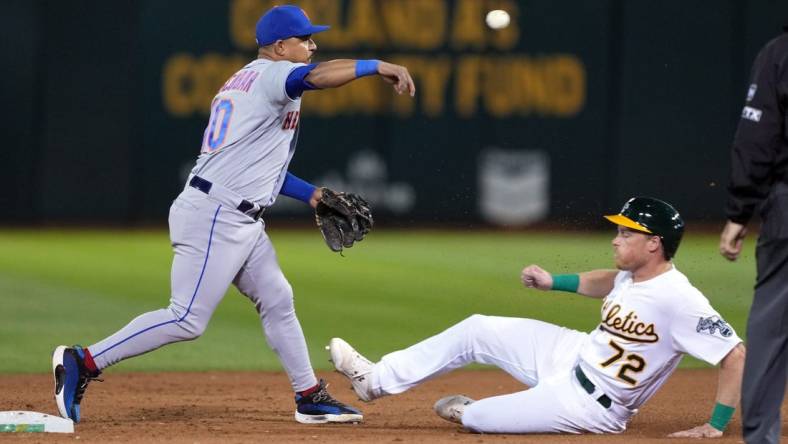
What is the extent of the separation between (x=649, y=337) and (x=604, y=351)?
189mm

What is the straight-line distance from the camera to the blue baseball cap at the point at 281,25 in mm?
5602

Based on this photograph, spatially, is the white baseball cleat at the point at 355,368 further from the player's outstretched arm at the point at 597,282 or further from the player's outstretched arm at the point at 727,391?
the player's outstretched arm at the point at 727,391

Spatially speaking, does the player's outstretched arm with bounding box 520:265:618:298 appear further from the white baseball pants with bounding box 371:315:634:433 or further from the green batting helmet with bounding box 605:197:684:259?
the green batting helmet with bounding box 605:197:684:259

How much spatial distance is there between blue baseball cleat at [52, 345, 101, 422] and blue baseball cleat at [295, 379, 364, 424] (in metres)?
0.90

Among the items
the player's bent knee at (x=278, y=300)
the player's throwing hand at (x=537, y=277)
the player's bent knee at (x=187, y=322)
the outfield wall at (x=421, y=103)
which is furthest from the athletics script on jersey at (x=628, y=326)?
the outfield wall at (x=421, y=103)

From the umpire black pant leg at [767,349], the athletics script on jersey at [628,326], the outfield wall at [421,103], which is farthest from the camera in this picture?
the outfield wall at [421,103]

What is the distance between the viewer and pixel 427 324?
9.40m

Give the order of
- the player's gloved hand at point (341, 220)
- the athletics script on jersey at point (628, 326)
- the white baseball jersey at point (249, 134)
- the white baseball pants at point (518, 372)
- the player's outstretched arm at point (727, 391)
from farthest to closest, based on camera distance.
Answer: the player's gloved hand at point (341, 220) → the white baseball jersey at point (249, 134) → the white baseball pants at point (518, 372) → the athletics script on jersey at point (628, 326) → the player's outstretched arm at point (727, 391)

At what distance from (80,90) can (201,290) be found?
12465 mm

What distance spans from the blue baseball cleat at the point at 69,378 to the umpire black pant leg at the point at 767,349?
104 inches

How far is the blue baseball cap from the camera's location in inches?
221

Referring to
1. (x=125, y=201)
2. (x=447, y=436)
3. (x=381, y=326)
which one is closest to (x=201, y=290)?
(x=447, y=436)

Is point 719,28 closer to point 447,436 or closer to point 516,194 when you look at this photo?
point 516,194

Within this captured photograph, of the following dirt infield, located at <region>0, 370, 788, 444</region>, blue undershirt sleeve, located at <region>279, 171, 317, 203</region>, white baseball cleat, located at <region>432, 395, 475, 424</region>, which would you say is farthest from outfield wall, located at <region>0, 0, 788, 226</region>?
white baseball cleat, located at <region>432, 395, 475, 424</region>
